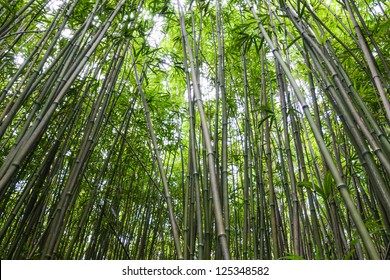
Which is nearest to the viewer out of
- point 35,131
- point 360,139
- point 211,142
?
point 360,139

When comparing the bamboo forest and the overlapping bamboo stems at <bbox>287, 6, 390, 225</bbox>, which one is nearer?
the overlapping bamboo stems at <bbox>287, 6, 390, 225</bbox>

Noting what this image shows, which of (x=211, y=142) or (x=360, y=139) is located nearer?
(x=360, y=139)

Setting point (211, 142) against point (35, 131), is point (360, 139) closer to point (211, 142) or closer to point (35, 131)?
point (211, 142)

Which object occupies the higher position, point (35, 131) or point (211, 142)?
→ point (211, 142)

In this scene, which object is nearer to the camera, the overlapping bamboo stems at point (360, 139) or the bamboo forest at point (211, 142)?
the overlapping bamboo stems at point (360, 139)

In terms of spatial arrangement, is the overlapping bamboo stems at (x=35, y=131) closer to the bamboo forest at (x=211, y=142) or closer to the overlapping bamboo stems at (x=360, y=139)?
the bamboo forest at (x=211, y=142)

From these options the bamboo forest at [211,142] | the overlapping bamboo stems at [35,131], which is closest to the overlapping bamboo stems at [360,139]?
the bamboo forest at [211,142]

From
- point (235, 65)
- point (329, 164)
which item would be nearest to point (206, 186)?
point (329, 164)

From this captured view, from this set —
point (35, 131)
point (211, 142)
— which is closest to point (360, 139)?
point (211, 142)

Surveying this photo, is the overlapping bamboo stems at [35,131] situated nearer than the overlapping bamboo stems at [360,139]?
No

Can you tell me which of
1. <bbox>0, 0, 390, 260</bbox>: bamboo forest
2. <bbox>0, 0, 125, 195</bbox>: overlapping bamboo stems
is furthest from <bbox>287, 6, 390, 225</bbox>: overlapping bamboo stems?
<bbox>0, 0, 125, 195</bbox>: overlapping bamboo stems

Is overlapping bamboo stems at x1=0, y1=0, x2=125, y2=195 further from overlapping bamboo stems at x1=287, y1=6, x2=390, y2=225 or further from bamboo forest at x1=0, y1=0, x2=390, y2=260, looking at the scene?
overlapping bamboo stems at x1=287, y1=6, x2=390, y2=225
